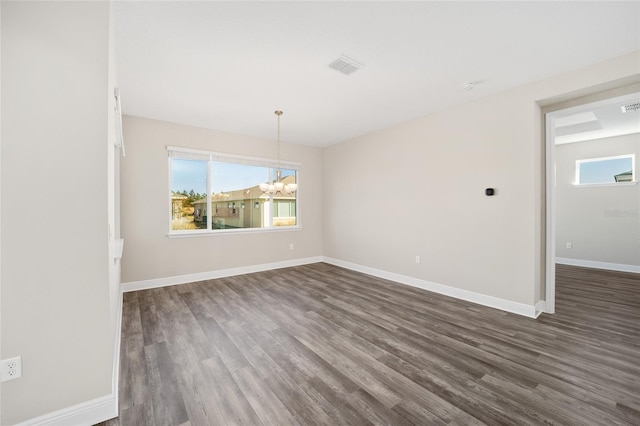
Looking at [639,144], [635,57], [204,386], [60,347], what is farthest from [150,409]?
[639,144]

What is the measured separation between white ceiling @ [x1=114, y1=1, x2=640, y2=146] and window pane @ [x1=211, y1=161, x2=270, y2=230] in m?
1.56

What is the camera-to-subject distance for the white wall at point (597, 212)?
520 centimetres

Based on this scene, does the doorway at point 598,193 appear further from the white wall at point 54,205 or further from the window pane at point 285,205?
the white wall at point 54,205

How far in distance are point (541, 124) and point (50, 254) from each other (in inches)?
190

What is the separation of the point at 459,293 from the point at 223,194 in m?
4.44

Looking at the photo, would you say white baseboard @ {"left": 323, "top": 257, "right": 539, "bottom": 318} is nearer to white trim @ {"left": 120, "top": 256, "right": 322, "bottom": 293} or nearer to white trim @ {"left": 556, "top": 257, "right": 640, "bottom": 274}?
white trim @ {"left": 120, "top": 256, "right": 322, "bottom": 293}

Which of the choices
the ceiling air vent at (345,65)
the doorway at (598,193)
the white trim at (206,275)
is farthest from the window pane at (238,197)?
the doorway at (598,193)

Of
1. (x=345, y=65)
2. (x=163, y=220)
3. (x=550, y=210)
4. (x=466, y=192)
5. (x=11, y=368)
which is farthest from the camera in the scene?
(x=163, y=220)

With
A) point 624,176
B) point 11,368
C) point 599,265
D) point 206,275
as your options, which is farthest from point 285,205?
point 624,176

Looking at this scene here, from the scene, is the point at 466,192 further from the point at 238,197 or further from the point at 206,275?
the point at 206,275

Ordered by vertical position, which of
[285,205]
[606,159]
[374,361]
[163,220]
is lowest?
[374,361]

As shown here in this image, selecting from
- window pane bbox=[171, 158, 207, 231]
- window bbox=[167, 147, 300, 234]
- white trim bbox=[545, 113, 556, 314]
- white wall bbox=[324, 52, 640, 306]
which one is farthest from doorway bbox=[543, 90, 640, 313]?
window pane bbox=[171, 158, 207, 231]

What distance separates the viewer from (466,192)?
3703mm

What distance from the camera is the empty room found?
1.50 m
